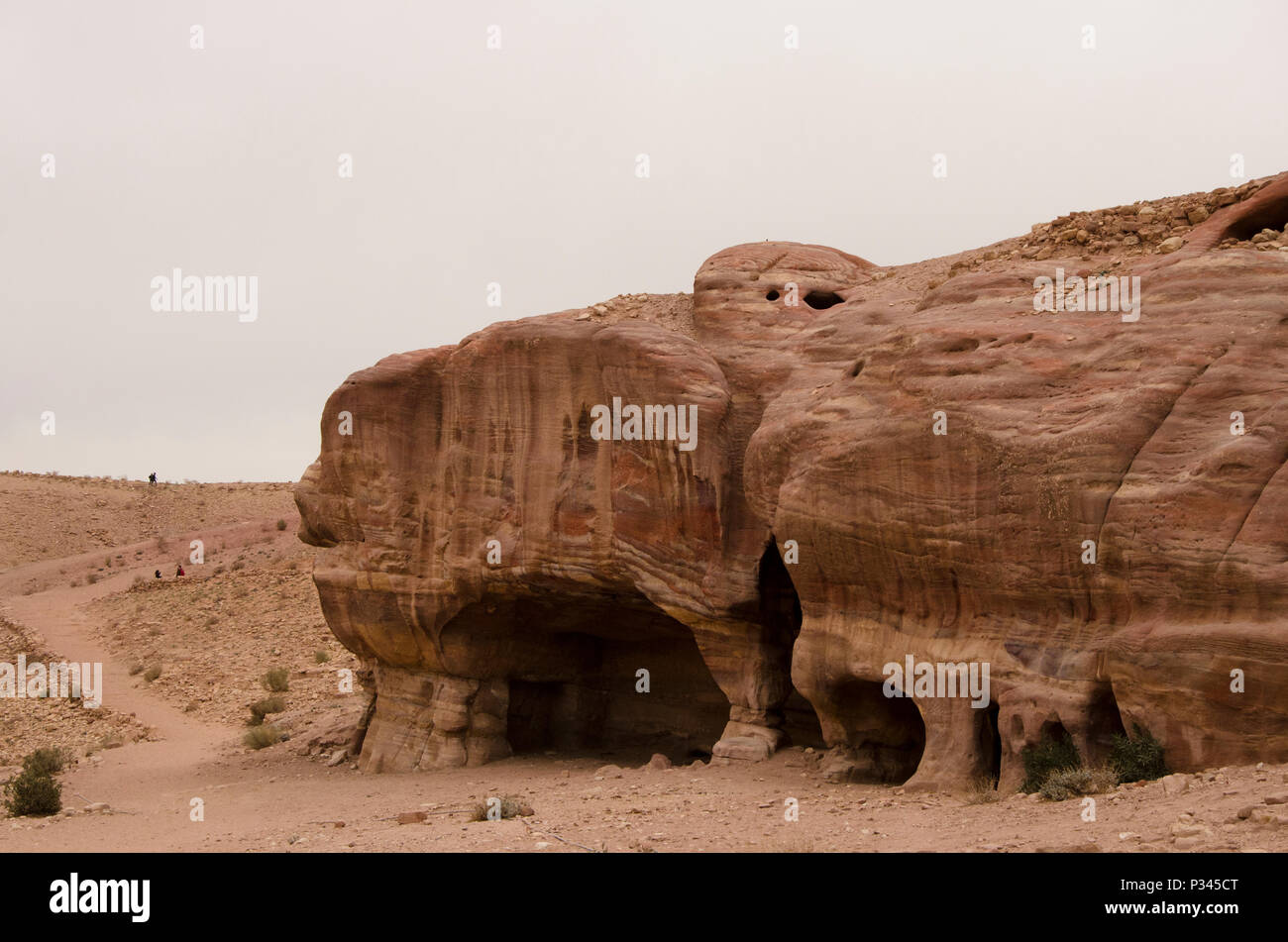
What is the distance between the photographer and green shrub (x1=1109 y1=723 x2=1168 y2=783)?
12.2m

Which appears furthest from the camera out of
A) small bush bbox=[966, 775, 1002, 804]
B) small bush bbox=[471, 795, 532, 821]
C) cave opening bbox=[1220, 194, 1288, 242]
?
cave opening bbox=[1220, 194, 1288, 242]

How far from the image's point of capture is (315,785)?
69.7 feet

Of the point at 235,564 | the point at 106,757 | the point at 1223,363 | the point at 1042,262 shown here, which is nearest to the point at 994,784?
the point at 1223,363

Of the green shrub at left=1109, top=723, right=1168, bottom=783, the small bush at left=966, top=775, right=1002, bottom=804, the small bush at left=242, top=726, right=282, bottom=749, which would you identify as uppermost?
the green shrub at left=1109, top=723, right=1168, bottom=783

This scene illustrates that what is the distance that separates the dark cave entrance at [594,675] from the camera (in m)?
21.0

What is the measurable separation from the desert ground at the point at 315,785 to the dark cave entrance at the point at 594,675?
589mm

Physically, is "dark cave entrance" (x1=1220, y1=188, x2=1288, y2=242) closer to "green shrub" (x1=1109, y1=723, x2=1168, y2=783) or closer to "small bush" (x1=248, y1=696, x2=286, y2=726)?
"green shrub" (x1=1109, y1=723, x2=1168, y2=783)

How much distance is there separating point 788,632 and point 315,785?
813cm

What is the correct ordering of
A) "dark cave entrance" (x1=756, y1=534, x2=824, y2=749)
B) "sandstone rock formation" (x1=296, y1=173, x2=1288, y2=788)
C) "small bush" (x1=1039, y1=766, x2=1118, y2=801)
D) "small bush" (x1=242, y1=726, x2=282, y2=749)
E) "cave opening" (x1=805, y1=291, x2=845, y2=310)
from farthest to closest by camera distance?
1. "small bush" (x1=242, y1=726, x2=282, y2=749)
2. "cave opening" (x1=805, y1=291, x2=845, y2=310)
3. "dark cave entrance" (x1=756, y1=534, x2=824, y2=749)
4. "sandstone rock formation" (x1=296, y1=173, x2=1288, y2=788)
5. "small bush" (x1=1039, y1=766, x2=1118, y2=801)

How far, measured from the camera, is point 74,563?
57.5 meters

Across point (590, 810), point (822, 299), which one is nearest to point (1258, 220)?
point (822, 299)

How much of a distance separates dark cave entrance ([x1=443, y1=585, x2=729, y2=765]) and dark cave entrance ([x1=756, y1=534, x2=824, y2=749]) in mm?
2344

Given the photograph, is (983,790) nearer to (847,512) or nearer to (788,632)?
(847,512)

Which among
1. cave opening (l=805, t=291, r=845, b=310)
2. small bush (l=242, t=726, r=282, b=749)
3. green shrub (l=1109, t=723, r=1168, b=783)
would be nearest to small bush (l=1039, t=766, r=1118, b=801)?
green shrub (l=1109, t=723, r=1168, b=783)
